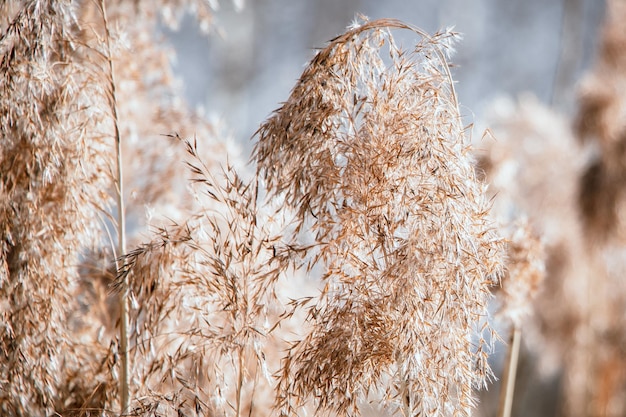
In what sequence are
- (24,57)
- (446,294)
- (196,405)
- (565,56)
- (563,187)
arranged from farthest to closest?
(565,56) < (563,187) < (24,57) < (196,405) < (446,294)

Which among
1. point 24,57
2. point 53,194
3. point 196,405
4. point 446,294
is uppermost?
point 24,57

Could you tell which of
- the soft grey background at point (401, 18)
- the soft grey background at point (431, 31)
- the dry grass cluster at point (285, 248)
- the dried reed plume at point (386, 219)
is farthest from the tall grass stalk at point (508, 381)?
the soft grey background at point (431, 31)

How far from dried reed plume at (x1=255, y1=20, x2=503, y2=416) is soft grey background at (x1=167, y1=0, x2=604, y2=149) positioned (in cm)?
448

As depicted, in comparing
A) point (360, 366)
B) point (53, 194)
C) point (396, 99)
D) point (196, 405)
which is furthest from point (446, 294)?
point (53, 194)

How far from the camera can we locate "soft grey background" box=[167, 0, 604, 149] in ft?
23.7

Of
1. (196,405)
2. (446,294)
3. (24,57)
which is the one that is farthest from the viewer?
(24,57)

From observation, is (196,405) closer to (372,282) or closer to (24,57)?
(372,282)

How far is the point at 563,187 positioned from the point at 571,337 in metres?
1.11

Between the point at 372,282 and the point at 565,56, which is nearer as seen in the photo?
the point at 372,282

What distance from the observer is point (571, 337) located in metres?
5.09

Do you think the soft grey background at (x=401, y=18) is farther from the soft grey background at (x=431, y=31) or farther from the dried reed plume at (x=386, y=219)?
the dried reed plume at (x=386, y=219)

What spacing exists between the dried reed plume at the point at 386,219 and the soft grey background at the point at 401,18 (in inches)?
176

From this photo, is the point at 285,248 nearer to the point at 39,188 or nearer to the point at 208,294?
the point at 208,294

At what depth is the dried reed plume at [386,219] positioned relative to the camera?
1881 millimetres
